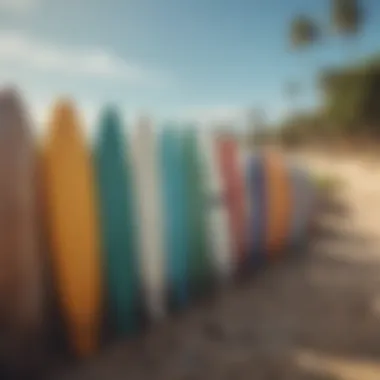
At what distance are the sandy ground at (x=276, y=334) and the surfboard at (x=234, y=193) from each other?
261 millimetres

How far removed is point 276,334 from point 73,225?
1.29 metres

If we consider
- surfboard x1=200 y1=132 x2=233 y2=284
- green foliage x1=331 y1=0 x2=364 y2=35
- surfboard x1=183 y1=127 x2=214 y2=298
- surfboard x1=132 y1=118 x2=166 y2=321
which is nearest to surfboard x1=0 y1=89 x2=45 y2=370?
surfboard x1=132 y1=118 x2=166 y2=321

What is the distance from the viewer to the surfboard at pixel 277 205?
175 inches

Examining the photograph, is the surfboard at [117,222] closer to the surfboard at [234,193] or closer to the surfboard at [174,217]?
the surfboard at [174,217]

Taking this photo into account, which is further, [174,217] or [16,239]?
[174,217]

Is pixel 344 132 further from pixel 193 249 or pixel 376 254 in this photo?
pixel 193 249

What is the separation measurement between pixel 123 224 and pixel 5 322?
33.1 inches

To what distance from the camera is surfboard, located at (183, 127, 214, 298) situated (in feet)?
11.5

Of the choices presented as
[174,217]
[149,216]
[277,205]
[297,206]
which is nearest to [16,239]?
[149,216]

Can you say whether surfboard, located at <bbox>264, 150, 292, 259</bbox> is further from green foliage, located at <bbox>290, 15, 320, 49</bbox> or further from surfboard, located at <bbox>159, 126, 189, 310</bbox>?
green foliage, located at <bbox>290, 15, 320, 49</bbox>

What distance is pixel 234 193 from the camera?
3977 millimetres

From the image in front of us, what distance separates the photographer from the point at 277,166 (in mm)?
4812

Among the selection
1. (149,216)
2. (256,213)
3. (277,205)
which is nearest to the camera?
(149,216)

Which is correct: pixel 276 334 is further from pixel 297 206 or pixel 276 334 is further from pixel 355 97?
pixel 355 97
